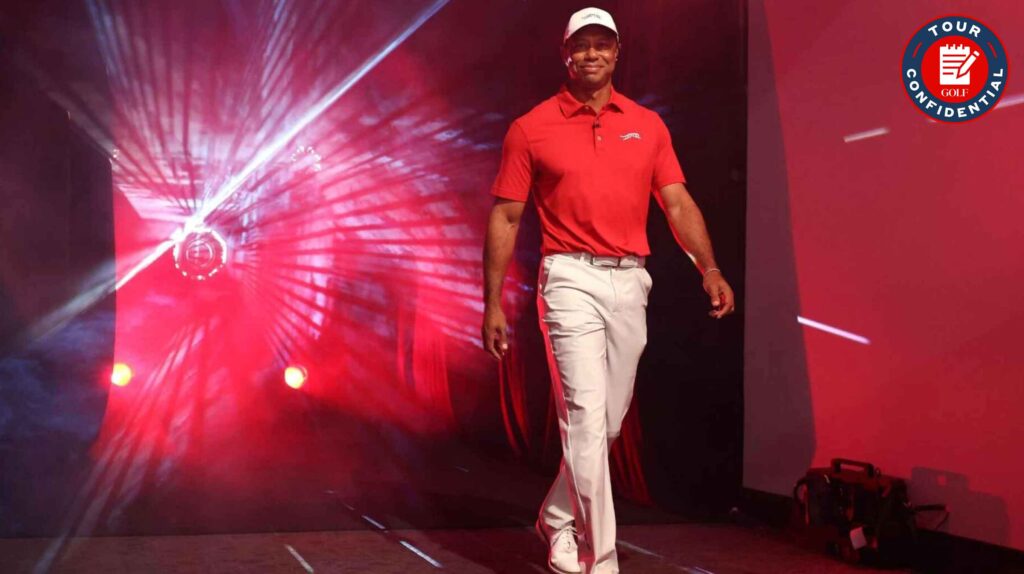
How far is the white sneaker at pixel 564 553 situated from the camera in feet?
10.7

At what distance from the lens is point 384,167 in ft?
14.0

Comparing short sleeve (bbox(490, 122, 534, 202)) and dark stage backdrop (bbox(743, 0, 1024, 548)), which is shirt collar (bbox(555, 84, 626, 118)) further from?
dark stage backdrop (bbox(743, 0, 1024, 548))

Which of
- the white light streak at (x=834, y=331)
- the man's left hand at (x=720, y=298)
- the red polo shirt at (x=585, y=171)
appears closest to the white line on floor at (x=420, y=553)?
the red polo shirt at (x=585, y=171)

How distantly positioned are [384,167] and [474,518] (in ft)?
4.81

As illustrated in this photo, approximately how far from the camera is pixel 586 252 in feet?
10.4

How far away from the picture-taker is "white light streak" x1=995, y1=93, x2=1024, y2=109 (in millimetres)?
3426

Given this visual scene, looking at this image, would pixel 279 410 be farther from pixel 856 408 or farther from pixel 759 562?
pixel 856 408

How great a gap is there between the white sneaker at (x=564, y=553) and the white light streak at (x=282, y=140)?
1.81 metres

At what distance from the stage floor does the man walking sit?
439 millimetres

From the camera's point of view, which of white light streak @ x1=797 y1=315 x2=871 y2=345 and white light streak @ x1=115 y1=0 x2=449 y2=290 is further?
white light streak @ x1=797 y1=315 x2=871 y2=345

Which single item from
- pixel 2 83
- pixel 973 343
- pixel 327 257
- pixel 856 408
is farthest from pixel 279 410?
pixel 973 343

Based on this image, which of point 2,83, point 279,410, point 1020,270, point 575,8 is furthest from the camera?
point 575,8

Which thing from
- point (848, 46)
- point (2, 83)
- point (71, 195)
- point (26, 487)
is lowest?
point (26, 487)

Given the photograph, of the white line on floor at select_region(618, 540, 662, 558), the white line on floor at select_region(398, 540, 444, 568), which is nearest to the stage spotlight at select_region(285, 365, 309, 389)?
the white line on floor at select_region(398, 540, 444, 568)
